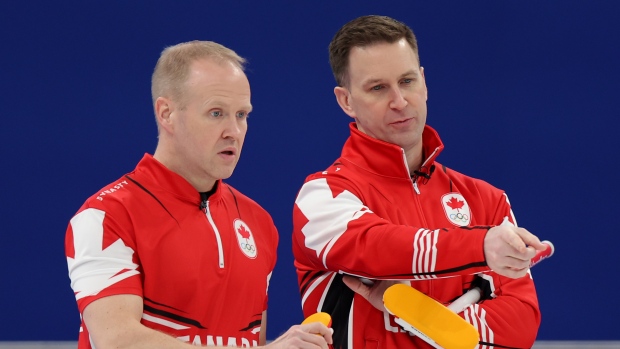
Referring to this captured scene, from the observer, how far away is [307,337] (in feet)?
5.54

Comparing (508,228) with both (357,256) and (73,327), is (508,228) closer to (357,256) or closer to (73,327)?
(357,256)

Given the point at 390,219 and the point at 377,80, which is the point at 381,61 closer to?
the point at 377,80

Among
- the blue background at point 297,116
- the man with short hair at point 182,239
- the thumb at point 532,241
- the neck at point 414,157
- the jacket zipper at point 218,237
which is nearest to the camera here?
the thumb at point 532,241

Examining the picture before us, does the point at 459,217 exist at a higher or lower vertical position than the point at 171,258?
higher

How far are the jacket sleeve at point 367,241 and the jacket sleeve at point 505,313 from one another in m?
0.21

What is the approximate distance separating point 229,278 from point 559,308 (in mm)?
1729

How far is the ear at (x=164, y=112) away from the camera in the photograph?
80.4 inches

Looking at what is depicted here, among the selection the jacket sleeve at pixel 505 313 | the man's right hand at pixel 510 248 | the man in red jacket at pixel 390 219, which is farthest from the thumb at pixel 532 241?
the jacket sleeve at pixel 505 313

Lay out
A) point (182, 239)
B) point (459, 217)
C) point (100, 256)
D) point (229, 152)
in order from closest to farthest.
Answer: point (100, 256), point (182, 239), point (229, 152), point (459, 217)

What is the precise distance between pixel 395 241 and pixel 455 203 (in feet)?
1.17

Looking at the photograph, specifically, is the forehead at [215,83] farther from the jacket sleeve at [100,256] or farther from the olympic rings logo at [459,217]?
the olympic rings logo at [459,217]

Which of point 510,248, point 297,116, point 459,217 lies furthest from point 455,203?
point 297,116

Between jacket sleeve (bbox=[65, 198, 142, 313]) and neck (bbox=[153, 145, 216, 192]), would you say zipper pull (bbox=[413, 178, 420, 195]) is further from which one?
jacket sleeve (bbox=[65, 198, 142, 313])

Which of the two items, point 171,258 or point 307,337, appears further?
point 171,258
